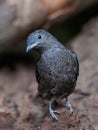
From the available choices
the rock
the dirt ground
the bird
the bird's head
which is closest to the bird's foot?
the dirt ground

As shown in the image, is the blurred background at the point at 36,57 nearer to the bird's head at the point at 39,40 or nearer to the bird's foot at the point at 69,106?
the bird's foot at the point at 69,106

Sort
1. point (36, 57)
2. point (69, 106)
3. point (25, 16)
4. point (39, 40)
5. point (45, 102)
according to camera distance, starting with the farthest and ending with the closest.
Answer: point (36, 57) < point (25, 16) < point (45, 102) < point (69, 106) < point (39, 40)

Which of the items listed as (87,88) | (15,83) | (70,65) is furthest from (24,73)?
(70,65)

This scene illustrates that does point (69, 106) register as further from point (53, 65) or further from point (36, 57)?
point (36, 57)

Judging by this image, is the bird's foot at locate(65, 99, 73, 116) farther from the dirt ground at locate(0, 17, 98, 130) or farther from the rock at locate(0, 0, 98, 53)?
the rock at locate(0, 0, 98, 53)

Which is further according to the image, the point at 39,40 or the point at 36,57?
the point at 36,57

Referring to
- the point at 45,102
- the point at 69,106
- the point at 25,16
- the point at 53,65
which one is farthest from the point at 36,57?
the point at 53,65
